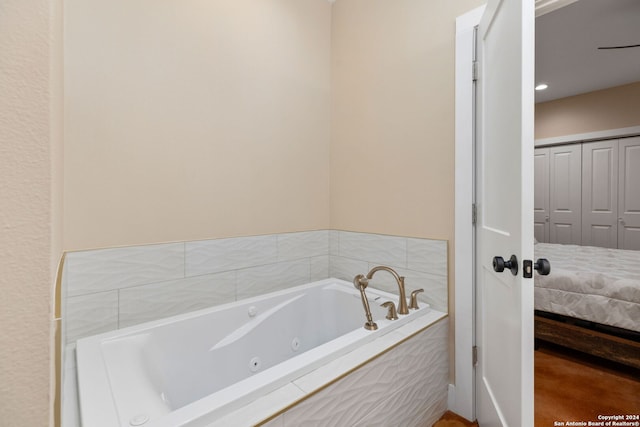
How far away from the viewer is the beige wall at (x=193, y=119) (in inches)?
55.3

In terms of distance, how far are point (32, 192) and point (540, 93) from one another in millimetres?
5529

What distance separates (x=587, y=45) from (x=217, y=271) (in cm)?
399

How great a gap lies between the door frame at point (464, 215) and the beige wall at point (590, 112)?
3.92m

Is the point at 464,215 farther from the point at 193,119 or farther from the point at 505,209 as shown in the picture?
the point at 193,119

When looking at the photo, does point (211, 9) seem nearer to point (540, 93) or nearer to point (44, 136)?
point (44, 136)

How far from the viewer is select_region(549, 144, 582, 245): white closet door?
448cm

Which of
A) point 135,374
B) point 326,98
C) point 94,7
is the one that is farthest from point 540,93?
point 135,374

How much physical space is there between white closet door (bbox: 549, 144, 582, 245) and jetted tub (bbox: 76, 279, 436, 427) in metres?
4.15

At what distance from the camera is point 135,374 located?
1158mm

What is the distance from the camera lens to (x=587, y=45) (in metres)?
3.05

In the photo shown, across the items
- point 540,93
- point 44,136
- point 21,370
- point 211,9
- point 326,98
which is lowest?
point 21,370

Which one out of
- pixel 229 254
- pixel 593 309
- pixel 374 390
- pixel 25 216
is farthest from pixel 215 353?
pixel 593 309

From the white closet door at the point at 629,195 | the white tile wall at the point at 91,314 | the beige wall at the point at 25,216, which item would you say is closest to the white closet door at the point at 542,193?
the white closet door at the point at 629,195

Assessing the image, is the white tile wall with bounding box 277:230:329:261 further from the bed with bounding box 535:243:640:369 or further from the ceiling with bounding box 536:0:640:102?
the ceiling with bounding box 536:0:640:102
